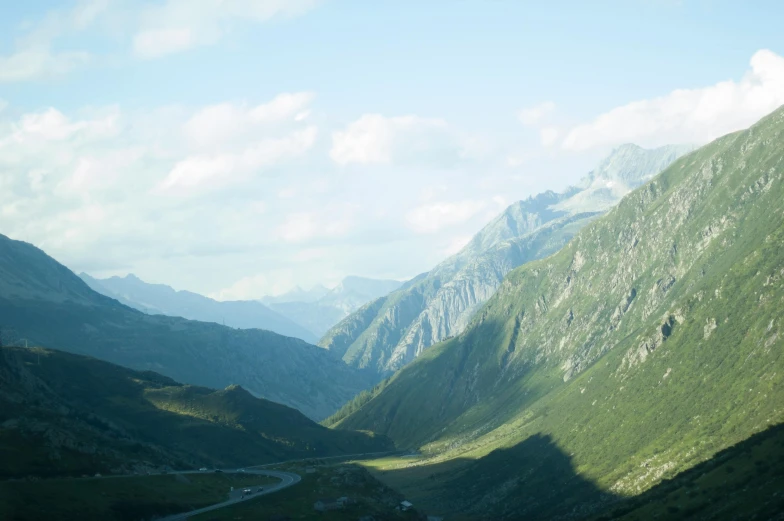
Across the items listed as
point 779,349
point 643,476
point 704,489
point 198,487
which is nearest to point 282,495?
point 198,487

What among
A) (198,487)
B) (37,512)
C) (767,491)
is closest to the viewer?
(767,491)

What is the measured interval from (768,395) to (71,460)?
575ft

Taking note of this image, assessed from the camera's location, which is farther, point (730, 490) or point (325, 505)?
point (325, 505)

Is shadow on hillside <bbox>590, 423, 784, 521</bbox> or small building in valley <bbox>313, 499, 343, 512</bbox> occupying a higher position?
small building in valley <bbox>313, 499, 343, 512</bbox>

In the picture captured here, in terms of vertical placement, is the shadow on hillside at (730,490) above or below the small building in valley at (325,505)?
below

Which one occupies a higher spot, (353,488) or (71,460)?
(71,460)

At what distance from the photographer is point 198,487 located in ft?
603

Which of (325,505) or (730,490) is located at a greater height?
(325,505)

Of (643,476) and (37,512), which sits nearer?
(37,512)

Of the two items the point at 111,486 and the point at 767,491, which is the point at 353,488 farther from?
the point at 767,491

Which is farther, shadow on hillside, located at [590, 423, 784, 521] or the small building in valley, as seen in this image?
the small building in valley

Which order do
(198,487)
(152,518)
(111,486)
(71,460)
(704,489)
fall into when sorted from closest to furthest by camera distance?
(704,489)
(152,518)
(111,486)
(71,460)
(198,487)

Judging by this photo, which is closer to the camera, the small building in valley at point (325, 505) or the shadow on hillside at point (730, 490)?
the shadow on hillside at point (730, 490)

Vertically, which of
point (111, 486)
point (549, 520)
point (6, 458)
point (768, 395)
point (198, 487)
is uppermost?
point (6, 458)
